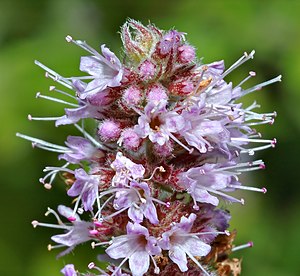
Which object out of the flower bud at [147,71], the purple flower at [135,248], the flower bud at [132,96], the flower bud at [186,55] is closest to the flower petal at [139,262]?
the purple flower at [135,248]

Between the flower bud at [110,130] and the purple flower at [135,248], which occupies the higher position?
the flower bud at [110,130]

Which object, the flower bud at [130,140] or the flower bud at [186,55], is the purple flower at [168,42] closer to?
the flower bud at [186,55]

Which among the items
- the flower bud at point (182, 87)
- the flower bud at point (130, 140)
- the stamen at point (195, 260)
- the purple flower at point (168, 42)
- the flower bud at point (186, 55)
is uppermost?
the purple flower at point (168, 42)

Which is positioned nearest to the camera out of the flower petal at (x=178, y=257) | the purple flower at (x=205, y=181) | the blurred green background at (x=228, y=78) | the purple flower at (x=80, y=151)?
the flower petal at (x=178, y=257)

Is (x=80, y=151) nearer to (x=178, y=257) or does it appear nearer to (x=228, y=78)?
(x=178, y=257)

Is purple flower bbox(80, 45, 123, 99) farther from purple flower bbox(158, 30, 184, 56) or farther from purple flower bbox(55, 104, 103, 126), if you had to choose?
purple flower bbox(158, 30, 184, 56)

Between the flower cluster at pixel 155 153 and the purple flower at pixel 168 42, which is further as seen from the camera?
the purple flower at pixel 168 42
